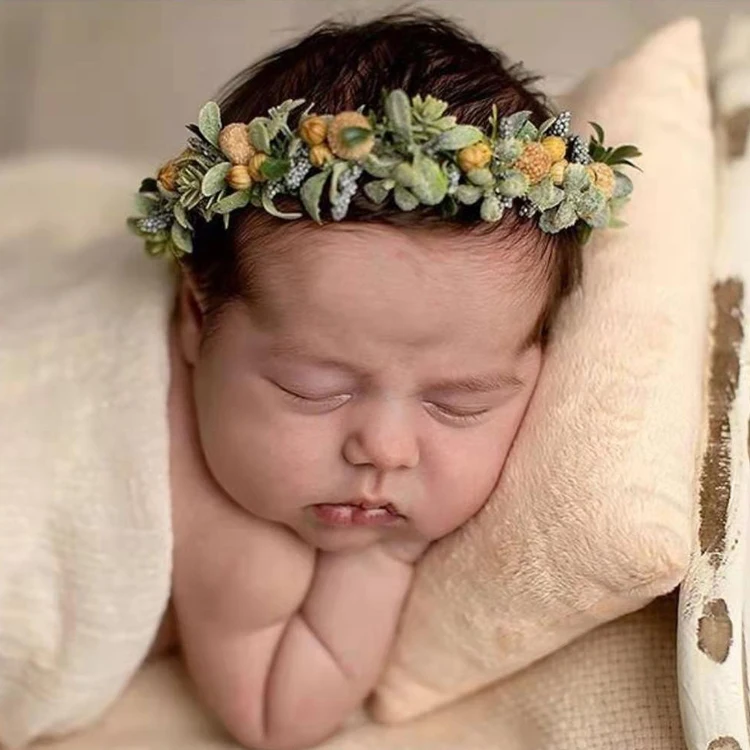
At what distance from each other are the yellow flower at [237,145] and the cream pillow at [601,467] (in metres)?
0.28

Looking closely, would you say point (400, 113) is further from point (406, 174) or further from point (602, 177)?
point (602, 177)

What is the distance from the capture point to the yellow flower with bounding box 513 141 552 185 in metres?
0.93

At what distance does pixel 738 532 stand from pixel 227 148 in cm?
45

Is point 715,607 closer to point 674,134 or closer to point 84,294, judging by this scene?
point 674,134

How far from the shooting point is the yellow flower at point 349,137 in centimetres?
88

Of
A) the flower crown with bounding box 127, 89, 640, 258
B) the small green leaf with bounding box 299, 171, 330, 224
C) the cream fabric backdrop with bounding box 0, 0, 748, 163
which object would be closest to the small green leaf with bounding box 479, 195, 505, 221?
the flower crown with bounding box 127, 89, 640, 258

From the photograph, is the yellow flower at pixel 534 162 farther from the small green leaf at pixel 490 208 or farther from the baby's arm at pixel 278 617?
the baby's arm at pixel 278 617

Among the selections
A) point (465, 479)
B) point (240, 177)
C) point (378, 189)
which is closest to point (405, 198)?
point (378, 189)

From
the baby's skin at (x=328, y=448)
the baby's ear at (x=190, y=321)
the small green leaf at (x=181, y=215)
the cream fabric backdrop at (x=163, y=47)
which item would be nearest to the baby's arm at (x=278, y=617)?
the baby's skin at (x=328, y=448)

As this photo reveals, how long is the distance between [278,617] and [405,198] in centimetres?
38

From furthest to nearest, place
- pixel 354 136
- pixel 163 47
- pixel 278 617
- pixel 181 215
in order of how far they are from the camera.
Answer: pixel 163 47 < pixel 278 617 < pixel 181 215 < pixel 354 136

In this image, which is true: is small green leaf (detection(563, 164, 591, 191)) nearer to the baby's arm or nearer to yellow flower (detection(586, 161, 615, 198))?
yellow flower (detection(586, 161, 615, 198))

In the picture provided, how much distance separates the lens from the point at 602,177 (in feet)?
3.26

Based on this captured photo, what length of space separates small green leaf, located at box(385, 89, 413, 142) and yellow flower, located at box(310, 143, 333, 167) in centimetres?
5
